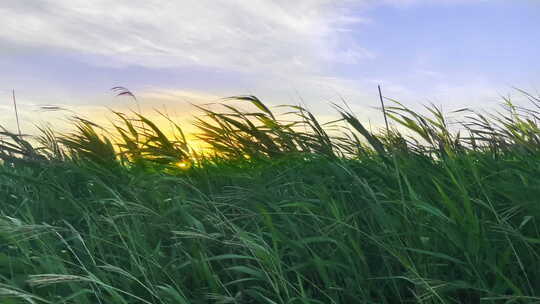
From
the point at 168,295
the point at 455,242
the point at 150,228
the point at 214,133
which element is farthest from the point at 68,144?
the point at 455,242

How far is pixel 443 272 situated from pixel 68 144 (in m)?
Result: 2.51

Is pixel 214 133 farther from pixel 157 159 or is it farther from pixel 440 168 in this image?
pixel 440 168

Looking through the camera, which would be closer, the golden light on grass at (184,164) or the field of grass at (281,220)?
the field of grass at (281,220)

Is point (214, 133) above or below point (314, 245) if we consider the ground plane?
above

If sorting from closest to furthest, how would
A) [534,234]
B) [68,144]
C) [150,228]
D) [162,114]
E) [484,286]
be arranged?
[484,286], [534,234], [150,228], [162,114], [68,144]

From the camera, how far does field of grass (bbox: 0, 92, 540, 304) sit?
195 cm

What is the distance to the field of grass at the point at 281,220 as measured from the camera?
1950 millimetres

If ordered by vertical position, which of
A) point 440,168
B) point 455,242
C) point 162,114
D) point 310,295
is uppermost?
point 162,114

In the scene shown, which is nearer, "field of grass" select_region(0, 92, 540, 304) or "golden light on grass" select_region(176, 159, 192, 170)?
"field of grass" select_region(0, 92, 540, 304)

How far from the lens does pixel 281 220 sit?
8.37 ft

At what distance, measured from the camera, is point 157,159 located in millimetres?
3336

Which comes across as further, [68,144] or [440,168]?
[68,144]

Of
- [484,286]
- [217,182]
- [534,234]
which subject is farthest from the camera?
→ [217,182]

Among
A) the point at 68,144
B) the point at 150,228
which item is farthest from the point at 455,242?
the point at 68,144
